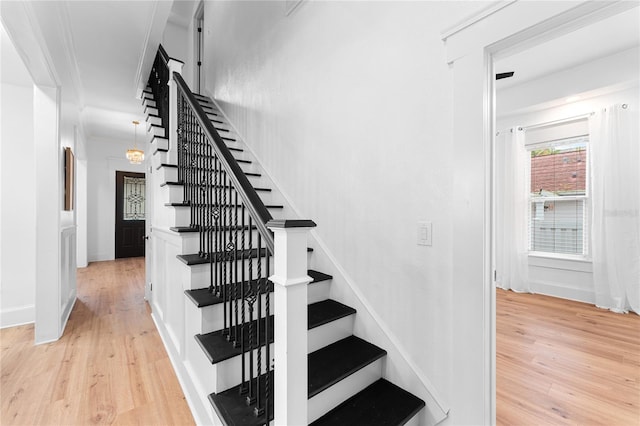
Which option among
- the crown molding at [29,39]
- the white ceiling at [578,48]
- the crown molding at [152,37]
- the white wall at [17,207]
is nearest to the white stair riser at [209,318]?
the crown molding at [29,39]

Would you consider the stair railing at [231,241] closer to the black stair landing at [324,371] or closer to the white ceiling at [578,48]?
the black stair landing at [324,371]

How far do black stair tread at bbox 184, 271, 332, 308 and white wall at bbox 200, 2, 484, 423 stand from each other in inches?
8.4

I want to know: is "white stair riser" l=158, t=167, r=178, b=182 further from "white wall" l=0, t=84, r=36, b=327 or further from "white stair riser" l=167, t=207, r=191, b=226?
"white wall" l=0, t=84, r=36, b=327

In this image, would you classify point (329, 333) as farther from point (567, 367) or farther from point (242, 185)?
point (567, 367)

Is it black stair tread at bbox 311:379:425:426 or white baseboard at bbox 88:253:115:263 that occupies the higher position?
black stair tread at bbox 311:379:425:426

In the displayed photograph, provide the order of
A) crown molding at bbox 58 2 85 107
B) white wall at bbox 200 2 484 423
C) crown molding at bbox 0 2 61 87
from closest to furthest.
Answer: white wall at bbox 200 2 484 423
crown molding at bbox 0 2 61 87
crown molding at bbox 58 2 85 107

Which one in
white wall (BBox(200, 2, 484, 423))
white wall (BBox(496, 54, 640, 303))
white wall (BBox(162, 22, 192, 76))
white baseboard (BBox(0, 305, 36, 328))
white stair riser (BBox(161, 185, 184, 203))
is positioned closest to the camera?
white wall (BBox(200, 2, 484, 423))

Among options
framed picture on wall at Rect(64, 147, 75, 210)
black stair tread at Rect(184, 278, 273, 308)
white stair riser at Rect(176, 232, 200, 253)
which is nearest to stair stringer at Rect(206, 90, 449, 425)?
black stair tread at Rect(184, 278, 273, 308)

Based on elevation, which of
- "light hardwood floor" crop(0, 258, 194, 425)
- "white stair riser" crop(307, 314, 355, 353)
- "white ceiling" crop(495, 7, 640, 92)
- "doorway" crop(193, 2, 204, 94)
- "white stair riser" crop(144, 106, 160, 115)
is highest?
"doorway" crop(193, 2, 204, 94)

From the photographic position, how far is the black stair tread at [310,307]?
162 centimetres

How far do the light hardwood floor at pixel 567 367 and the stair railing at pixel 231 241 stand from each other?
151 centimetres

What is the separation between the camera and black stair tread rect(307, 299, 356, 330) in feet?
5.87

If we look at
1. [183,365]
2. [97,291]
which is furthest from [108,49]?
[97,291]

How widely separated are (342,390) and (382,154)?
1385mm
